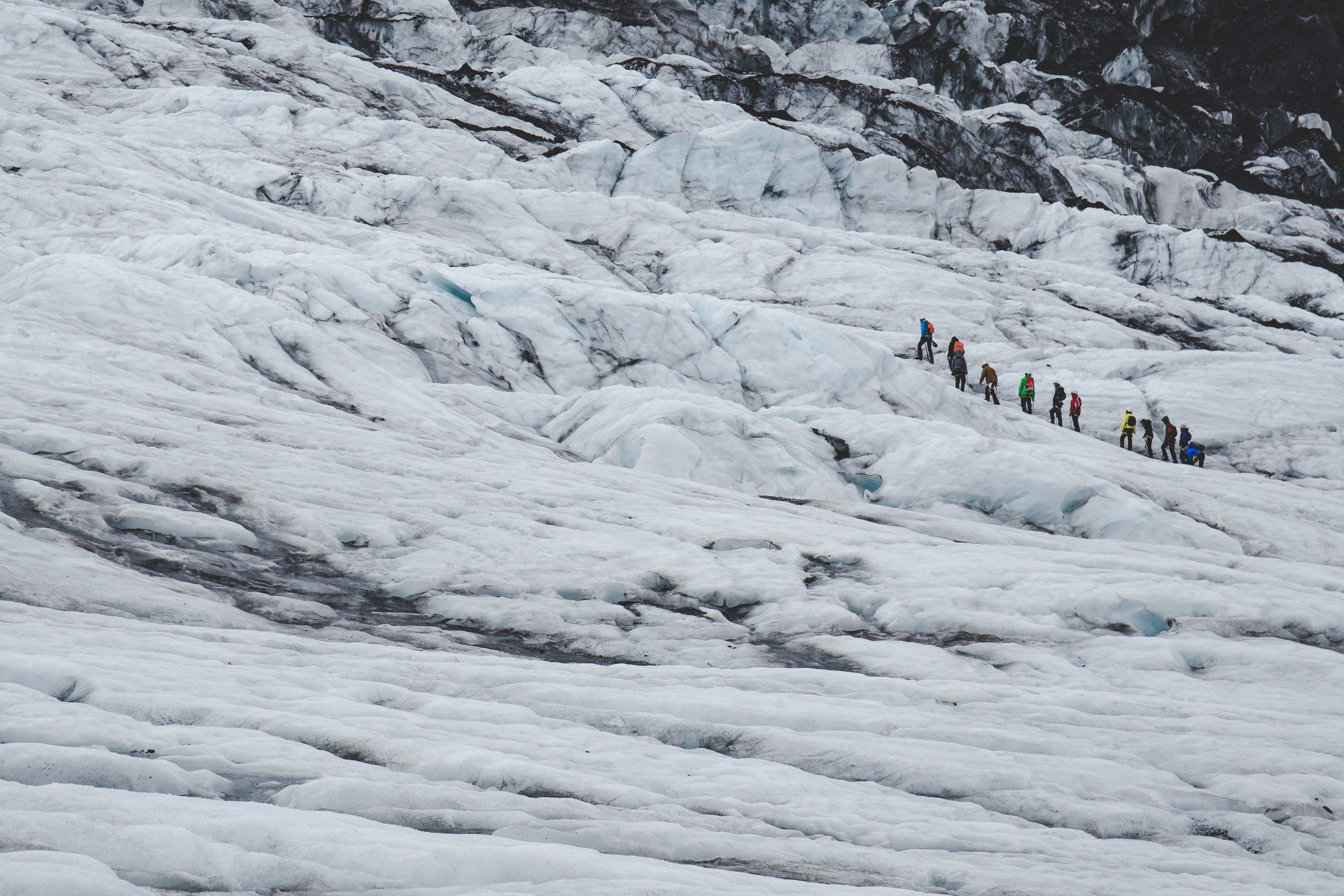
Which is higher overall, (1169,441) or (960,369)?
(960,369)

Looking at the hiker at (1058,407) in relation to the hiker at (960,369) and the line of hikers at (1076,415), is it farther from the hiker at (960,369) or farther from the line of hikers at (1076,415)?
the hiker at (960,369)

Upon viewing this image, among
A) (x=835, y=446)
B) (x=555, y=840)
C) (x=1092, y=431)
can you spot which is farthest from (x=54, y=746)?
(x=1092, y=431)

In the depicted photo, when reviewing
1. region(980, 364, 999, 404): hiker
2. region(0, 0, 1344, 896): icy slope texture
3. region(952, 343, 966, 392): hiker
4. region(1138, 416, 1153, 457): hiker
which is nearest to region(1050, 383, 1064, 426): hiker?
region(0, 0, 1344, 896): icy slope texture

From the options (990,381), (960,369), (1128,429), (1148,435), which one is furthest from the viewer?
(960,369)

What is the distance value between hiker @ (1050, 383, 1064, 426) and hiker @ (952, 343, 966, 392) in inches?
113

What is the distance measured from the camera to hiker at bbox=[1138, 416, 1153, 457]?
29.8 metres

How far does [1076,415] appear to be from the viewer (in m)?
30.2

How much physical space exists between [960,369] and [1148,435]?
610cm

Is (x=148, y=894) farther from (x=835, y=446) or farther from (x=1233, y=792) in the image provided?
(x=835, y=446)

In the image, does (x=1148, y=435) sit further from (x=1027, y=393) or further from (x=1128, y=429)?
(x=1027, y=393)

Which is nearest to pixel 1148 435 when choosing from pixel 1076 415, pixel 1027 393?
pixel 1076 415

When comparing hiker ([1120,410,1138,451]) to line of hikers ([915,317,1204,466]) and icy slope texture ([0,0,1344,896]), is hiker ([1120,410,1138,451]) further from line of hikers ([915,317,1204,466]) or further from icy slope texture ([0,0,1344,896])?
icy slope texture ([0,0,1344,896])

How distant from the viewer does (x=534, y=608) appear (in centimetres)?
1145

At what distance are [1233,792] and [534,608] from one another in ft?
24.0
